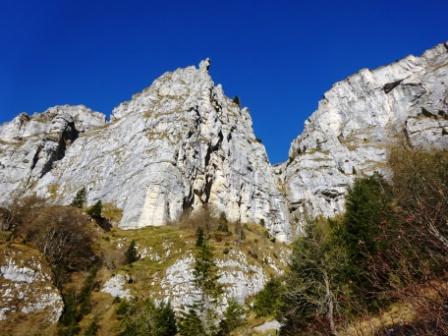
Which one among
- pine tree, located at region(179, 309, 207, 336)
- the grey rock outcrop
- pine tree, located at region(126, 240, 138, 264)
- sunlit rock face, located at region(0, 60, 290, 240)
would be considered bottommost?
pine tree, located at region(179, 309, 207, 336)

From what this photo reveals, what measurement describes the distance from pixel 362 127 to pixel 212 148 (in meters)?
77.5

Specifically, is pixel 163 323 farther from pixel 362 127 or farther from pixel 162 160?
pixel 362 127

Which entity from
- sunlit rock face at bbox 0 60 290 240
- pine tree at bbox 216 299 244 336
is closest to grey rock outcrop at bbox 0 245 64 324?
pine tree at bbox 216 299 244 336

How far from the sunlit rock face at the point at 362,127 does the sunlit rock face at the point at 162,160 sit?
13.0 metres

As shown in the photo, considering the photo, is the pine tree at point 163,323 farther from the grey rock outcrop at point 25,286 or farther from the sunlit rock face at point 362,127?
the sunlit rock face at point 362,127

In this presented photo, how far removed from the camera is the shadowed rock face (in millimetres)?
86625

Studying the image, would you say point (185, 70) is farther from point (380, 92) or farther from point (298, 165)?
point (380, 92)

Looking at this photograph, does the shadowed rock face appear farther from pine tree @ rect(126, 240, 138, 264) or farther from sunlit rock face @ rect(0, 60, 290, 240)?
pine tree @ rect(126, 240, 138, 264)

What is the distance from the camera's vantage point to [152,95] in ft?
390

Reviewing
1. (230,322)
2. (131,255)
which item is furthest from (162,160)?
(230,322)

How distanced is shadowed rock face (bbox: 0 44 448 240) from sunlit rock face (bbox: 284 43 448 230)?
16.3 inches

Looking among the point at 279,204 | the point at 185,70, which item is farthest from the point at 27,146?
the point at 279,204

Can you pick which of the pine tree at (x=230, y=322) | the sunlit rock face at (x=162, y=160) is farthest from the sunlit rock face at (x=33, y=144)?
the pine tree at (x=230, y=322)

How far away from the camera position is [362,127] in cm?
14862
